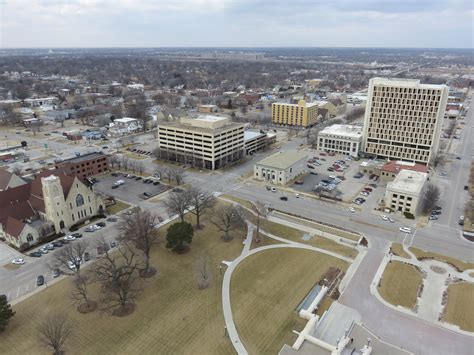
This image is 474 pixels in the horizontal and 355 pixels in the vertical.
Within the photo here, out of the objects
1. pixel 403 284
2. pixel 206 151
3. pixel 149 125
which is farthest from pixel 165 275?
pixel 149 125

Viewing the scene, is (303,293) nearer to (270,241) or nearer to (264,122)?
(270,241)

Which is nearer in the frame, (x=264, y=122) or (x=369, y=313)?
(x=369, y=313)

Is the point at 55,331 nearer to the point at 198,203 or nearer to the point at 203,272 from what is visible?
the point at 203,272

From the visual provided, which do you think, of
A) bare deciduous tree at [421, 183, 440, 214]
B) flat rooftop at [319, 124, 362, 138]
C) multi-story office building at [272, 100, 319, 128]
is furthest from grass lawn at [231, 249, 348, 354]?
multi-story office building at [272, 100, 319, 128]

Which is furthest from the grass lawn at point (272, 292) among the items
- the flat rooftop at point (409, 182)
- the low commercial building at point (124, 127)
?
the low commercial building at point (124, 127)

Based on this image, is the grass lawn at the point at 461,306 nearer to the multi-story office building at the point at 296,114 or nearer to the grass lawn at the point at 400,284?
the grass lawn at the point at 400,284

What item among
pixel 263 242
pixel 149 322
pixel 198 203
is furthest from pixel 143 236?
pixel 263 242

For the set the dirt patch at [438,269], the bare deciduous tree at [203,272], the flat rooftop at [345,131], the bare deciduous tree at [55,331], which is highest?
the flat rooftop at [345,131]
